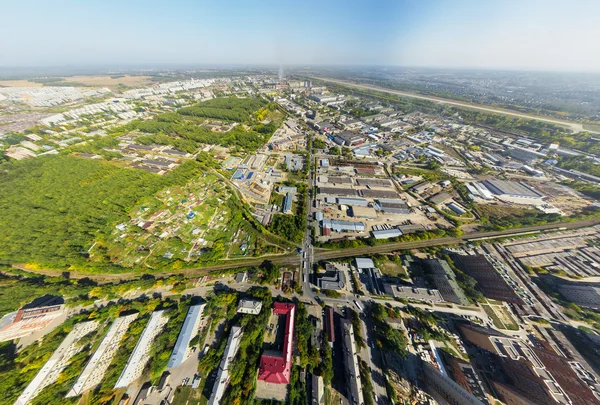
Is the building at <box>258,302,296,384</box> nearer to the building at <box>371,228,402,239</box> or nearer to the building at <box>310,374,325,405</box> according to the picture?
the building at <box>310,374,325,405</box>

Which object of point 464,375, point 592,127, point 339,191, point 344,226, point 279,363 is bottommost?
point 464,375

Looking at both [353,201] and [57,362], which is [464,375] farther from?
[57,362]

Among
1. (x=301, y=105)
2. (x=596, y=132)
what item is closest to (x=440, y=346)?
(x=301, y=105)

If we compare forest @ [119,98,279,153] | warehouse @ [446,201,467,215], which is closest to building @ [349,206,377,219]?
warehouse @ [446,201,467,215]

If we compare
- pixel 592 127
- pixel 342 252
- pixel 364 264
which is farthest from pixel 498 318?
pixel 592 127

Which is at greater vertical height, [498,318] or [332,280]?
[332,280]

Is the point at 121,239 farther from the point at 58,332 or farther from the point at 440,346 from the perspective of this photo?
the point at 440,346

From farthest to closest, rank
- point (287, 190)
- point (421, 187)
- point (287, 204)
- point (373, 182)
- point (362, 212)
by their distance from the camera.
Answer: point (373, 182), point (421, 187), point (287, 190), point (287, 204), point (362, 212)

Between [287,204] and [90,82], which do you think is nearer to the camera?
[287,204]
